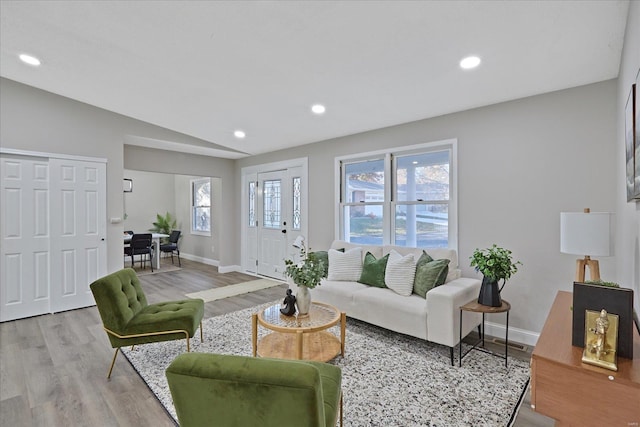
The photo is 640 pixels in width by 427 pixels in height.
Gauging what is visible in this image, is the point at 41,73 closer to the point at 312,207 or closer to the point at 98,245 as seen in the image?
the point at 98,245

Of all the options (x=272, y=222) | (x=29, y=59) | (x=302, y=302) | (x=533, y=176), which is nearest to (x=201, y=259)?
(x=272, y=222)

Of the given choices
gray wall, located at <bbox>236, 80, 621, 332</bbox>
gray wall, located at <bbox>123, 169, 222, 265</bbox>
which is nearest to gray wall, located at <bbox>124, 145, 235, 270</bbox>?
gray wall, located at <bbox>123, 169, 222, 265</bbox>

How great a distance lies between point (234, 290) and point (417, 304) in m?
3.26

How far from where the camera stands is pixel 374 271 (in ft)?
11.9

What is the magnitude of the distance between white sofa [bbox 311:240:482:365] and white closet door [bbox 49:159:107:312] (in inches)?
128

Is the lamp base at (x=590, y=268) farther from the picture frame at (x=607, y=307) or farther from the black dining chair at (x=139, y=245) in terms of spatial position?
the black dining chair at (x=139, y=245)

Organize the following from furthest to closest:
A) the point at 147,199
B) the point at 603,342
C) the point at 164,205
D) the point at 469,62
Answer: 1. the point at 164,205
2. the point at 147,199
3. the point at 469,62
4. the point at 603,342

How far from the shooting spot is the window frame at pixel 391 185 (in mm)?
3621

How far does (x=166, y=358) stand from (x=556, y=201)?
389cm

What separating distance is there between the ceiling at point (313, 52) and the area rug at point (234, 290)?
2.77 m

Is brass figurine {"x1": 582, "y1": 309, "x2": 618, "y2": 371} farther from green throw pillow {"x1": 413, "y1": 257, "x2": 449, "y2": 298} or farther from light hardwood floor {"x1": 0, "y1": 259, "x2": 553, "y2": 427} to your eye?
green throw pillow {"x1": 413, "y1": 257, "x2": 449, "y2": 298}

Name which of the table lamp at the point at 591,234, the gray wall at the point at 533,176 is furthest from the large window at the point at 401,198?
the table lamp at the point at 591,234

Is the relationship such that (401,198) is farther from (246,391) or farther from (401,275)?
(246,391)

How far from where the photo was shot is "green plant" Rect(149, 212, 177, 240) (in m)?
8.69
